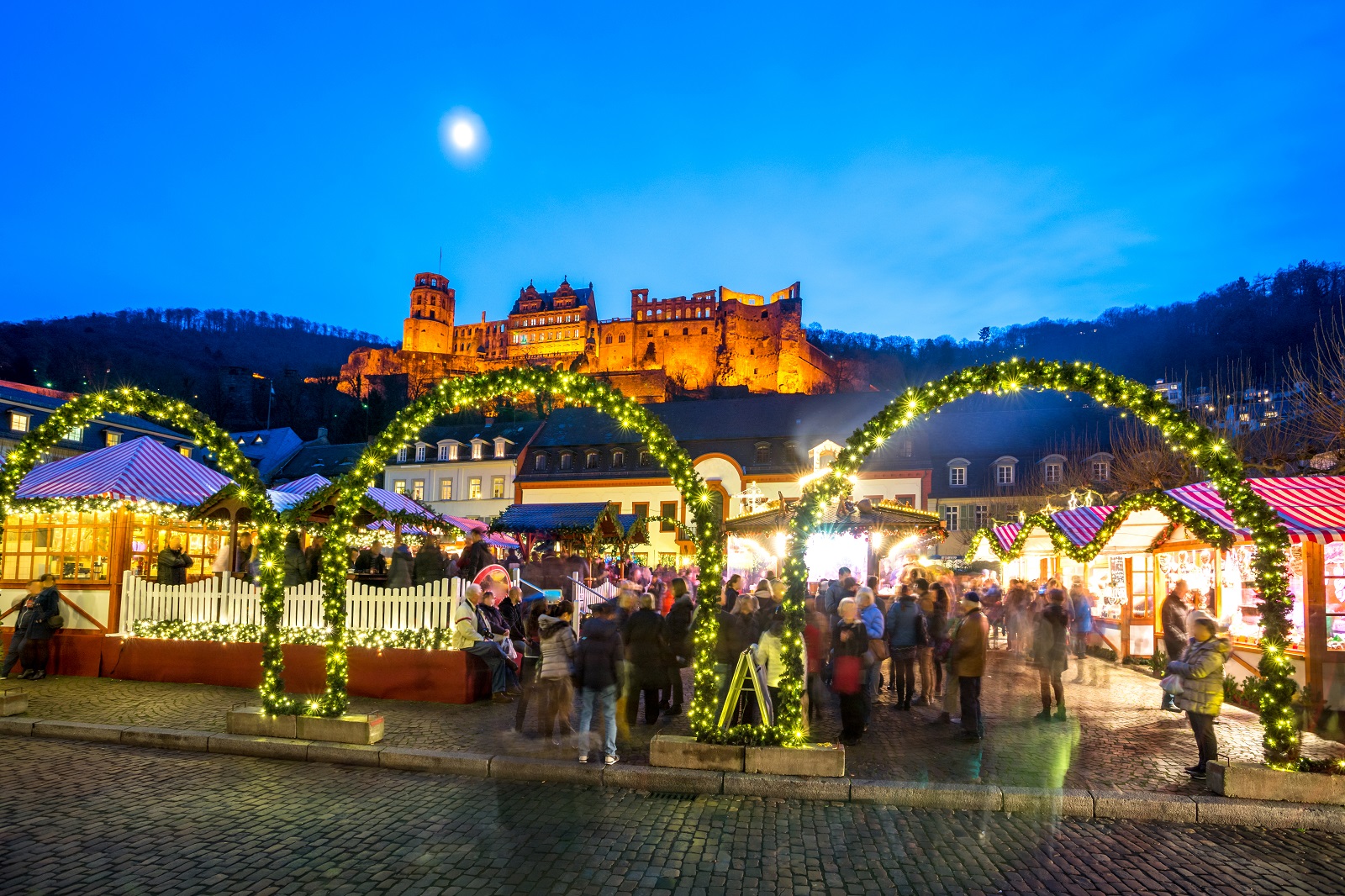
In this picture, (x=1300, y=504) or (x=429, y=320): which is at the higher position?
(x=429, y=320)

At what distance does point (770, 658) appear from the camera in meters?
8.97

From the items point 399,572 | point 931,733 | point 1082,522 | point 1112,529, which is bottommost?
point 931,733

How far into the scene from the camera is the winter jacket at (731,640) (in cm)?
974

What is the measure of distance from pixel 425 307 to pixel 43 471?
107 m

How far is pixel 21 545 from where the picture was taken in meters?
13.7

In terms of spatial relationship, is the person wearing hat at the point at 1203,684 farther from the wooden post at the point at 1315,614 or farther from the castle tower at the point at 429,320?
the castle tower at the point at 429,320

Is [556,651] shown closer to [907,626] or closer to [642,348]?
[907,626]

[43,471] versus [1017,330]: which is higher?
[1017,330]

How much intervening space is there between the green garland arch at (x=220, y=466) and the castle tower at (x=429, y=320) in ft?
352

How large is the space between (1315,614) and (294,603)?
14.0 m

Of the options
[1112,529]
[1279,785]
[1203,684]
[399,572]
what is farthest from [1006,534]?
[1279,785]

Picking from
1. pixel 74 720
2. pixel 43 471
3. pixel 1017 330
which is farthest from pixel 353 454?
pixel 1017 330

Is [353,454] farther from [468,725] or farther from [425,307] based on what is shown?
[425,307]

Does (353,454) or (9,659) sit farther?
(353,454)
